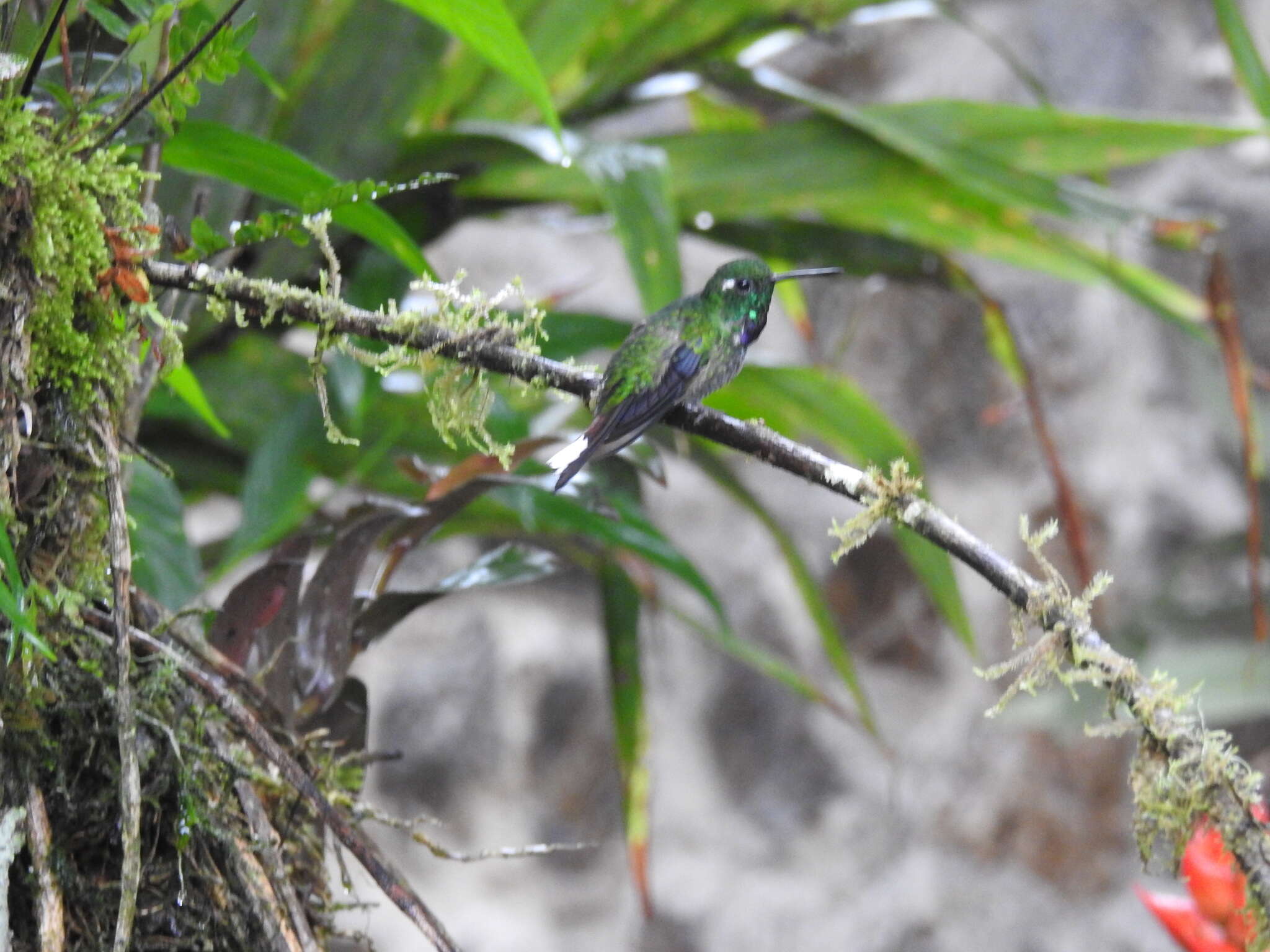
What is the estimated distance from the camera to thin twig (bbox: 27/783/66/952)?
40 cm

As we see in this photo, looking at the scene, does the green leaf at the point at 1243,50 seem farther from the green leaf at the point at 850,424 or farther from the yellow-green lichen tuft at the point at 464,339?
the yellow-green lichen tuft at the point at 464,339

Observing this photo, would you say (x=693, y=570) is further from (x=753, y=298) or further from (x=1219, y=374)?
(x=1219, y=374)

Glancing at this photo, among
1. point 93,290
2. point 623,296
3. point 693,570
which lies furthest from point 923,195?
point 623,296

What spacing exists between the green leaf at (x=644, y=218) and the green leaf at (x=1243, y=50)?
45 centimetres

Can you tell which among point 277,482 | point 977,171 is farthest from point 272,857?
point 977,171

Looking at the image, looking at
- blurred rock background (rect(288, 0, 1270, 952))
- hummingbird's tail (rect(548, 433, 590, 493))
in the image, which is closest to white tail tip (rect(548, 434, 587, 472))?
hummingbird's tail (rect(548, 433, 590, 493))

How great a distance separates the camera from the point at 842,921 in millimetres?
1874

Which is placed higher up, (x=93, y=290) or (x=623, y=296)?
(x=623, y=296)

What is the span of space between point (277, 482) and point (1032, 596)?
0.72 metres

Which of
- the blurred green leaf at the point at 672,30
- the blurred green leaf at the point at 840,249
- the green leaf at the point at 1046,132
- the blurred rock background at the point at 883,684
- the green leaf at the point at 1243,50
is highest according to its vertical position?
the blurred green leaf at the point at 672,30

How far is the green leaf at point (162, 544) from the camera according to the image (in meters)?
0.76

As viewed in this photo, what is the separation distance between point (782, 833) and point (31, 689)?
5.54 feet

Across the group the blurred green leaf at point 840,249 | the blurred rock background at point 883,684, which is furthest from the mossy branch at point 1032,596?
the blurred rock background at point 883,684

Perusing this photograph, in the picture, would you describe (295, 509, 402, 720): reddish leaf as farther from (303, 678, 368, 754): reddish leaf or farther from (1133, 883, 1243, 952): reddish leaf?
(1133, 883, 1243, 952): reddish leaf
